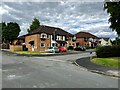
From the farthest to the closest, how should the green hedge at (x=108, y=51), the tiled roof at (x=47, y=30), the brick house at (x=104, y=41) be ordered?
1. the brick house at (x=104, y=41)
2. the tiled roof at (x=47, y=30)
3. the green hedge at (x=108, y=51)

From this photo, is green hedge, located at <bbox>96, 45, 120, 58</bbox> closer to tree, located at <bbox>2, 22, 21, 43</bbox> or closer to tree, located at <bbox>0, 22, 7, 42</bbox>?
tree, located at <bbox>2, 22, 21, 43</bbox>

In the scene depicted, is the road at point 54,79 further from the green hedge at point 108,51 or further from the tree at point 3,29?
the tree at point 3,29

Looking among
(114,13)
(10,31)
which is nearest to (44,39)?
(10,31)

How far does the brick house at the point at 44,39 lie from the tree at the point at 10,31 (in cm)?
1784

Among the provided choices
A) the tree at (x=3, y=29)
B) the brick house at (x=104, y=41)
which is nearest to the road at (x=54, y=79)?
the tree at (x=3, y=29)

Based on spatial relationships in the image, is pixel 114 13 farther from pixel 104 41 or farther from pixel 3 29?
pixel 104 41

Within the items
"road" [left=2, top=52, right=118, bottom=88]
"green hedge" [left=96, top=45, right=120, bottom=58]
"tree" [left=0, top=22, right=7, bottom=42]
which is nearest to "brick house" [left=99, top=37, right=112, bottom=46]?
"tree" [left=0, top=22, right=7, bottom=42]

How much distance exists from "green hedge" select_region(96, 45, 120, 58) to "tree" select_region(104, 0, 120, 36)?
3.44 meters

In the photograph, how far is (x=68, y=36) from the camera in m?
71.1

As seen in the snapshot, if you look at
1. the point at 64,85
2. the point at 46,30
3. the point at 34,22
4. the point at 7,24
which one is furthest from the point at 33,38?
the point at 64,85

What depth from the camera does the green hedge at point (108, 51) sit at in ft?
99.8

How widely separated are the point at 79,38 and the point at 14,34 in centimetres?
2789

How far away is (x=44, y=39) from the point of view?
60812 millimetres

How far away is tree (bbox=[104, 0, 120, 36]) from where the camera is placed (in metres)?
Result: 25.1
